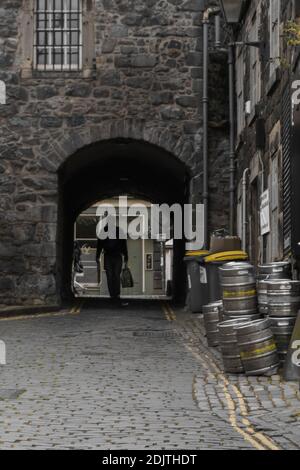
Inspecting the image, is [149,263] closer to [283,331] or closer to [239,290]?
[239,290]

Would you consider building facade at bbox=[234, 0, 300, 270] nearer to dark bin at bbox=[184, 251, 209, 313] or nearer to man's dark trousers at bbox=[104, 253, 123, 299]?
dark bin at bbox=[184, 251, 209, 313]

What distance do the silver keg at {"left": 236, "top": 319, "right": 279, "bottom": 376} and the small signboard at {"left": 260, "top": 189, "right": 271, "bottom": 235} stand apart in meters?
4.60

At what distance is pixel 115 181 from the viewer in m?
24.1

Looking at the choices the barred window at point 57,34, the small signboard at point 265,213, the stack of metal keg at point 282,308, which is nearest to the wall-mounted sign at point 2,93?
the barred window at point 57,34

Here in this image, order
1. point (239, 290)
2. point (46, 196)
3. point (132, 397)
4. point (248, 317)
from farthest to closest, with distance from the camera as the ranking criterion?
point (46, 196), point (239, 290), point (248, 317), point (132, 397)

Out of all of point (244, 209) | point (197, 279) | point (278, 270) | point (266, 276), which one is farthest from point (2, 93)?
point (278, 270)

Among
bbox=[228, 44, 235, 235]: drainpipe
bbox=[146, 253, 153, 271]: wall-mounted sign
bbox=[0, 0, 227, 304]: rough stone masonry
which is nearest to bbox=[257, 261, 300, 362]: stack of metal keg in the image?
bbox=[228, 44, 235, 235]: drainpipe

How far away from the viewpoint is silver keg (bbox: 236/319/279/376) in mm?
9047

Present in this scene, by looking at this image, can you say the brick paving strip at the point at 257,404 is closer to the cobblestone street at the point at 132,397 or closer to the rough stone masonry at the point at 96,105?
the cobblestone street at the point at 132,397

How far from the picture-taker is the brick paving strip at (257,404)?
6285mm

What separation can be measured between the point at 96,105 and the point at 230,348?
941 centimetres

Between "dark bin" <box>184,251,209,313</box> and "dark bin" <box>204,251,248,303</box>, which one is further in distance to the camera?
"dark bin" <box>184,251,209,313</box>

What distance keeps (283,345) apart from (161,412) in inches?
95.8
